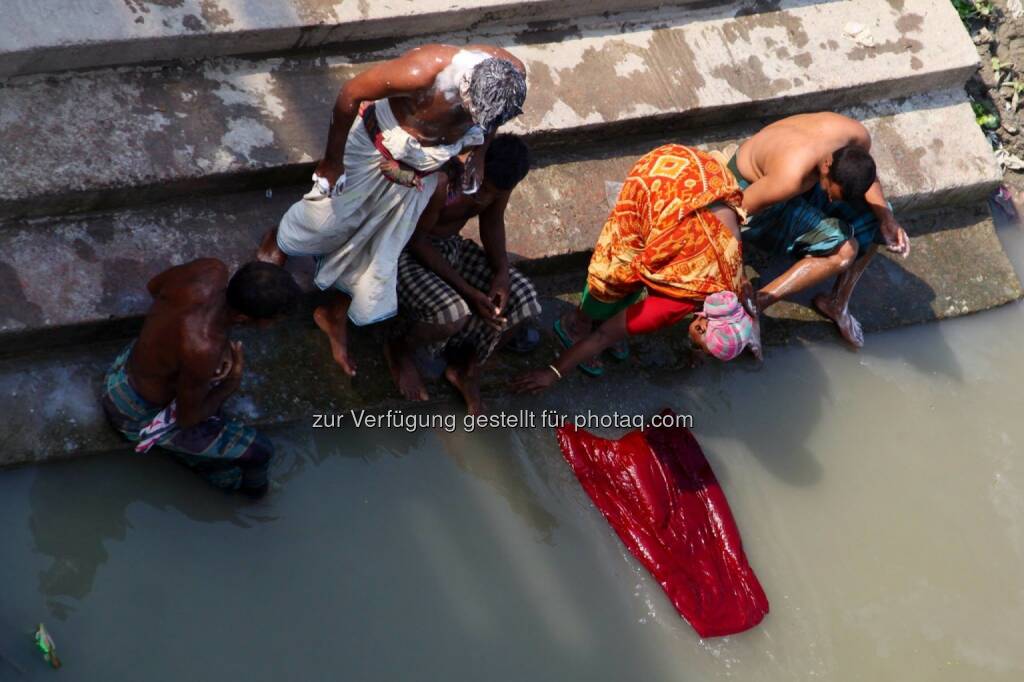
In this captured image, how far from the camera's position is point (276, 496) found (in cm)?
398

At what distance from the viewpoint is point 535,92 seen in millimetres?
4648

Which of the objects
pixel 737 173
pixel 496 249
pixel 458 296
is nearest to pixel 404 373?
pixel 458 296

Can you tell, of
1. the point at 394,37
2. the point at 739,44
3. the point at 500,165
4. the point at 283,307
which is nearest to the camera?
the point at 283,307

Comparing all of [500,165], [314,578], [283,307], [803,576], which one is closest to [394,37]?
[500,165]

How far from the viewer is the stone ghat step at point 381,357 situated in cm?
384

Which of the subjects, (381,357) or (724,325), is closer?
(724,325)

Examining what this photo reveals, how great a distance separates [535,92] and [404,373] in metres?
1.23

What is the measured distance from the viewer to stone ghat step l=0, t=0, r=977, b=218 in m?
3.95

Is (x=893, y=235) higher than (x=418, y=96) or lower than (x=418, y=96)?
lower

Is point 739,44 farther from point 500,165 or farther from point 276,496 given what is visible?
point 276,496

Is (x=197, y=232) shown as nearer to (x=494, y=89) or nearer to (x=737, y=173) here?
(x=494, y=89)

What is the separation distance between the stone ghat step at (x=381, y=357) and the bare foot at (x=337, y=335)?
129 millimetres

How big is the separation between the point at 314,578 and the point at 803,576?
175cm

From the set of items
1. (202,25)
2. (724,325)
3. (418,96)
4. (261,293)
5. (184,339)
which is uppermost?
(418,96)
